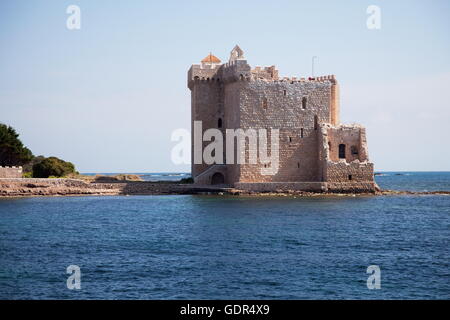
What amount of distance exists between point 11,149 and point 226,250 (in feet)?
104

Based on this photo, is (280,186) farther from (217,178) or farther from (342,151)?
(217,178)

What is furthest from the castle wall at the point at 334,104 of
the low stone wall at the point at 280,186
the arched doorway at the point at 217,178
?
the arched doorway at the point at 217,178

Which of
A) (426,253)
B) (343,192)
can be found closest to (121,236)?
(426,253)

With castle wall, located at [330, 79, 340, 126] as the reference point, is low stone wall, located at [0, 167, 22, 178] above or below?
below

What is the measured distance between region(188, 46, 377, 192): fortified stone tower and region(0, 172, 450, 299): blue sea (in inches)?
143

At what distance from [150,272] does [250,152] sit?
22.4 meters

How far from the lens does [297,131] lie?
40.0 meters

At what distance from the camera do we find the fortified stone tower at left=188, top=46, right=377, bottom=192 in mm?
39156

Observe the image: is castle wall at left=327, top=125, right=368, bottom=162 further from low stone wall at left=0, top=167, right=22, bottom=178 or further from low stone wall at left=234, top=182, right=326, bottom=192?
low stone wall at left=0, top=167, right=22, bottom=178

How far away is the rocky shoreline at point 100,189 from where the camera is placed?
39.3 m

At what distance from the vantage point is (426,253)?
2055 centimetres

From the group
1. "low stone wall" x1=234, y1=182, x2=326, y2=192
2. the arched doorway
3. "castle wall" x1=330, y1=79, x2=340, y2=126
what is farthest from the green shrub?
"castle wall" x1=330, y1=79, x2=340, y2=126

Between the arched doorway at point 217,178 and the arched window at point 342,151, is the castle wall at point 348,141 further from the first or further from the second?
the arched doorway at point 217,178
